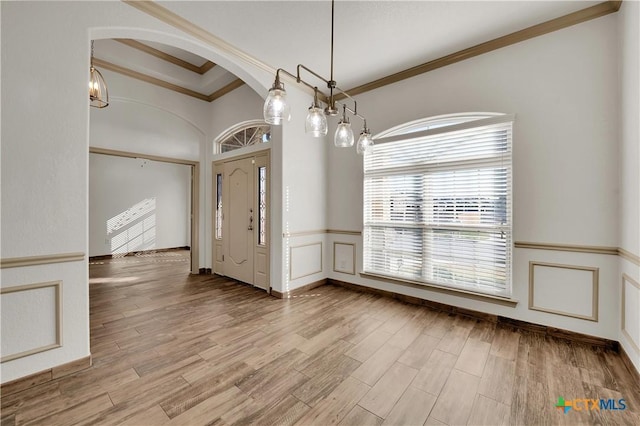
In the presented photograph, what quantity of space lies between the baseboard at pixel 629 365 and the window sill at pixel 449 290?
796mm

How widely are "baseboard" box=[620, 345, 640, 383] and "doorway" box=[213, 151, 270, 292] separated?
372cm

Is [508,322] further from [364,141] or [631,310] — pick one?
[364,141]

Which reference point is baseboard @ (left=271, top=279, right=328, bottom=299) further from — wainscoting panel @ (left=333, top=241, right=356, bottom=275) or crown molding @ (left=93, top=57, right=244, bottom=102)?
crown molding @ (left=93, top=57, right=244, bottom=102)

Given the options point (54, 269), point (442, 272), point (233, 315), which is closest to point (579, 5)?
point (442, 272)

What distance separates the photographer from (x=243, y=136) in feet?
15.5

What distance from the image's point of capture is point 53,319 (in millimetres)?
2025

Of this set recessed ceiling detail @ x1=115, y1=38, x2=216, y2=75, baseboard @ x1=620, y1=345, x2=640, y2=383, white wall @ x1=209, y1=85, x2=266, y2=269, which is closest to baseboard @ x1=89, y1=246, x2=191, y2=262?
white wall @ x1=209, y1=85, x2=266, y2=269

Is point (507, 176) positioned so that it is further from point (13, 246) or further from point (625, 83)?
point (13, 246)

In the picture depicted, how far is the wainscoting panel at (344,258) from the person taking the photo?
425 centimetres

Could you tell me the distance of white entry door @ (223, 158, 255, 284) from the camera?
444 centimetres

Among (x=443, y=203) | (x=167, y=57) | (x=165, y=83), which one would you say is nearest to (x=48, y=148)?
(x=167, y=57)

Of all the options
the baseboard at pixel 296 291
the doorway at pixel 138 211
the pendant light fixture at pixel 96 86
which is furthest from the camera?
the doorway at pixel 138 211

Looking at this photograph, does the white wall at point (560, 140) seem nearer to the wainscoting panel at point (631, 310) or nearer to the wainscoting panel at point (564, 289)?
the wainscoting panel at point (564, 289)

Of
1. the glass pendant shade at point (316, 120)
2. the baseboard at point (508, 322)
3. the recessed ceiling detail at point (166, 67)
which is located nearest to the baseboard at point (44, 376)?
the glass pendant shade at point (316, 120)
